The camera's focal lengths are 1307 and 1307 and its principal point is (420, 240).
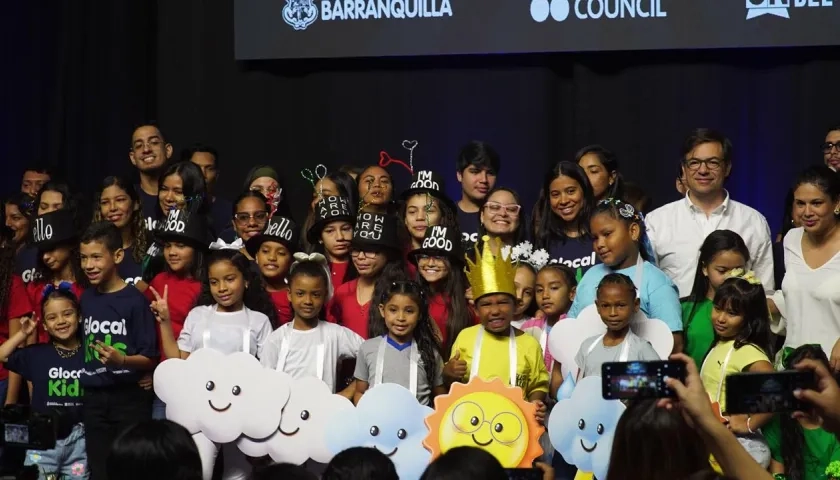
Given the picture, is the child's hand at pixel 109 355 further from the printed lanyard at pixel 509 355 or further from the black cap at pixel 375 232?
the printed lanyard at pixel 509 355

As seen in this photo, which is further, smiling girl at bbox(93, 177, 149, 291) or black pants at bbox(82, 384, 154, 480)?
smiling girl at bbox(93, 177, 149, 291)

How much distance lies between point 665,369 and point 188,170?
162 inches

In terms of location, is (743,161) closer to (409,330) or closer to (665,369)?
(409,330)

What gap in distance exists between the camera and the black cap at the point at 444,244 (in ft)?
18.4

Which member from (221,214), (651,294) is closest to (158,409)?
(221,214)

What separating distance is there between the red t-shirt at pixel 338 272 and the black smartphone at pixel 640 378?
3.29 metres

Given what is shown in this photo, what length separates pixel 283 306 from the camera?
5.67 meters

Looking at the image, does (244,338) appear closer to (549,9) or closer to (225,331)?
(225,331)

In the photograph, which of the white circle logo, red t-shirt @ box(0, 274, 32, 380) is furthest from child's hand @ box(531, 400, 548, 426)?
the white circle logo

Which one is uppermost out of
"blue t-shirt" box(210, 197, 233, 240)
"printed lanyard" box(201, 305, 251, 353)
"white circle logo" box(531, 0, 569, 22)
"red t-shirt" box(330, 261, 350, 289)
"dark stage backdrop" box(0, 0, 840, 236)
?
"white circle logo" box(531, 0, 569, 22)

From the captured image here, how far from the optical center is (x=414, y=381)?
16.6 ft

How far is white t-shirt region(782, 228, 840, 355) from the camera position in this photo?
5203 millimetres

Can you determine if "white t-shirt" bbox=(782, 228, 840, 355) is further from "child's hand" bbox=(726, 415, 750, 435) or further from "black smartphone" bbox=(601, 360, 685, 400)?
"black smartphone" bbox=(601, 360, 685, 400)

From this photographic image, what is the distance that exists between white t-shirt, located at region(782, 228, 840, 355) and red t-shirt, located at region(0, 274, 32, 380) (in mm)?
3350
